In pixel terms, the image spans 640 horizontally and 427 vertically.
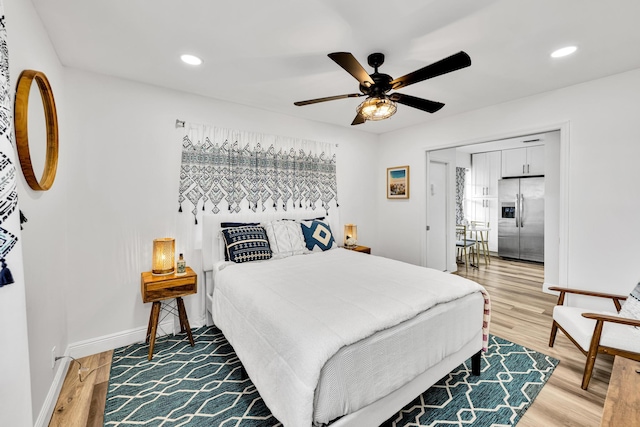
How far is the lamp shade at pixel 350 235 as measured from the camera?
4.04 meters

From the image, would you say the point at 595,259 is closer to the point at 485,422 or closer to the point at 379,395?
the point at 485,422

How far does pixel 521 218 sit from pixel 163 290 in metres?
6.70

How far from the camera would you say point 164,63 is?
2402mm

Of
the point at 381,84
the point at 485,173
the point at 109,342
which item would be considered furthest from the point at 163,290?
the point at 485,173

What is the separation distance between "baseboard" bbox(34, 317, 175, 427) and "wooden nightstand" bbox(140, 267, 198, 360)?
0.27m

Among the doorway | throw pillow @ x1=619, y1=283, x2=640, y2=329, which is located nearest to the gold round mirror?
throw pillow @ x1=619, y1=283, x2=640, y2=329

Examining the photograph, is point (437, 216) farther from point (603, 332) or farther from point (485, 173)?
point (603, 332)

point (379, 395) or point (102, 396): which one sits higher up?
point (379, 395)

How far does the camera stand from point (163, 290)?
2512mm

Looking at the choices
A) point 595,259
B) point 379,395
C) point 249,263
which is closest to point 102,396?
point 249,263

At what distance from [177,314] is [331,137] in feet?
10.2

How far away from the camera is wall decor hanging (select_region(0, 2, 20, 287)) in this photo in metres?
1.01

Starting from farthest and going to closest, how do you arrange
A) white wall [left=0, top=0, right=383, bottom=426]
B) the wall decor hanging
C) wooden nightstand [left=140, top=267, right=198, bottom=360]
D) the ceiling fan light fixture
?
wooden nightstand [left=140, top=267, right=198, bottom=360] → the ceiling fan light fixture → white wall [left=0, top=0, right=383, bottom=426] → the wall decor hanging

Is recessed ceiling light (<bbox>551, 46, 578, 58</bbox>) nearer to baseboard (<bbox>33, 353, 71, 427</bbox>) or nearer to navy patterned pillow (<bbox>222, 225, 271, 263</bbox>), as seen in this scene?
navy patterned pillow (<bbox>222, 225, 271, 263</bbox>)
